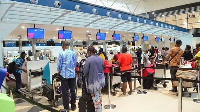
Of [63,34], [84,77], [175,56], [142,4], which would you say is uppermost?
[142,4]

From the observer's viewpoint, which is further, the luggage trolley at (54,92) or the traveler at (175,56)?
the traveler at (175,56)

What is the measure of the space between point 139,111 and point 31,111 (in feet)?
9.30

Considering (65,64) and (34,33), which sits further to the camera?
(34,33)

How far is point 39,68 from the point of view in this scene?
6.71 meters

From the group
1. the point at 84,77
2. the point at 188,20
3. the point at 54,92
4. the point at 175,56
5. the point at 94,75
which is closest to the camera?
the point at 94,75

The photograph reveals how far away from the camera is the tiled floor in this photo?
478cm

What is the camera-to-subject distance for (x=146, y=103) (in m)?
5.29

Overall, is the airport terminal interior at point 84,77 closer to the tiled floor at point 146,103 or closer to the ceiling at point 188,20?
the tiled floor at point 146,103

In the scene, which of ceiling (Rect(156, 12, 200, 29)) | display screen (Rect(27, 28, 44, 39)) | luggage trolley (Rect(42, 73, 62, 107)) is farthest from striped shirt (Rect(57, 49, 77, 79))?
ceiling (Rect(156, 12, 200, 29))

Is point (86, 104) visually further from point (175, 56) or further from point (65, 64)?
point (175, 56)

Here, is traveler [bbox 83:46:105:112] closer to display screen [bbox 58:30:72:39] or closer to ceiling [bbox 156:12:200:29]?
display screen [bbox 58:30:72:39]

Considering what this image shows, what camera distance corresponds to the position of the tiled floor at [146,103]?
15.7ft

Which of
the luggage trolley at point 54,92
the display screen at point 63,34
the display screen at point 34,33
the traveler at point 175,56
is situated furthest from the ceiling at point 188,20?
the luggage trolley at point 54,92

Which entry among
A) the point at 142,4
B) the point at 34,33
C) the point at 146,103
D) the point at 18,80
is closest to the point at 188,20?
the point at 142,4
